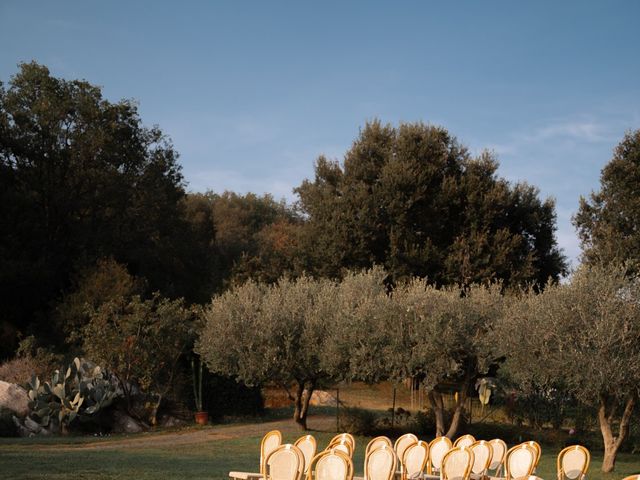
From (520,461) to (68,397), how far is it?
17.9 meters

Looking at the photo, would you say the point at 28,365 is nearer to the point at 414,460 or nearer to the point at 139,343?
the point at 139,343

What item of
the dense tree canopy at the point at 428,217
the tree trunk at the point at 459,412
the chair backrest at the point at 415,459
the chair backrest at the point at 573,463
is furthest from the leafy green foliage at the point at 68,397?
the chair backrest at the point at 573,463

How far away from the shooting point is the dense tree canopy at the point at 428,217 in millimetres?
36969

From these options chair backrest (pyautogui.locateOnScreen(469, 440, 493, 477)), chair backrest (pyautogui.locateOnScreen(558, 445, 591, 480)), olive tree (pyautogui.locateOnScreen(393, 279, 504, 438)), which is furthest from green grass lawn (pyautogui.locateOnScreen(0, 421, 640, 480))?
chair backrest (pyautogui.locateOnScreen(558, 445, 591, 480))

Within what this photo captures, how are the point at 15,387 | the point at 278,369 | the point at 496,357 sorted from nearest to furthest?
the point at 496,357 < the point at 278,369 < the point at 15,387

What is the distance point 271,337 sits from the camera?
23781 mm

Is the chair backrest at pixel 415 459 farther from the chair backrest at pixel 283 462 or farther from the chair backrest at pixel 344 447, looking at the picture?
the chair backrest at pixel 283 462

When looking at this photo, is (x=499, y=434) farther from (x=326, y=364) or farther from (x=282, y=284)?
(x=282, y=284)

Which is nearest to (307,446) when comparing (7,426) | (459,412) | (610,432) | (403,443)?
(403,443)

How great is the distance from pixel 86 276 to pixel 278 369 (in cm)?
1498

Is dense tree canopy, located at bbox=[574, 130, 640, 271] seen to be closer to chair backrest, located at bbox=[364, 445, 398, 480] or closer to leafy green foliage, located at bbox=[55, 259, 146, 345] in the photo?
leafy green foliage, located at bbox=[55, 259, 146, 345]

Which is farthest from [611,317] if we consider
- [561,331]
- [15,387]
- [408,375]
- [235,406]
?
[15,387]

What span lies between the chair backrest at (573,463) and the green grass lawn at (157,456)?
571cm

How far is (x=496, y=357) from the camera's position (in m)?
21.4
